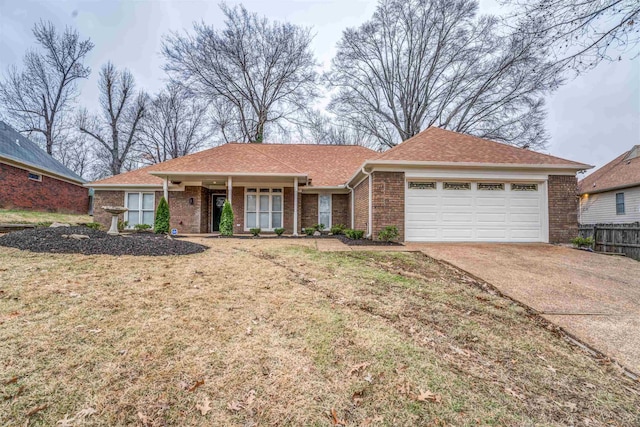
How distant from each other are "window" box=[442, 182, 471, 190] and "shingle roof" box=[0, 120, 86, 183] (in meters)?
19.0

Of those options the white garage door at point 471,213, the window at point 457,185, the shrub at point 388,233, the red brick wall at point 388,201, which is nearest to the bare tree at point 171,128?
the red brick wall at point 388,201

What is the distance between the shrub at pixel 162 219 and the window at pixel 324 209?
6.49m

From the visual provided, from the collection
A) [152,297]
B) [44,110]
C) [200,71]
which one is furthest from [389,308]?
[44,110]

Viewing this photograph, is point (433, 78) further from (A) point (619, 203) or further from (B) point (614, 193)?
(A) point (619, 203)

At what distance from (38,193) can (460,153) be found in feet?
69.0

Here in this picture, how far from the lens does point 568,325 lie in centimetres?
336

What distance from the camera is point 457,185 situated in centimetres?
936

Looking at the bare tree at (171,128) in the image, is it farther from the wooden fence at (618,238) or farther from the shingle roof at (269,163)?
the wooden fence at (618,238)

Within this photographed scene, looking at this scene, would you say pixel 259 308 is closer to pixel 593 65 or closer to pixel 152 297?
pixel 152 297

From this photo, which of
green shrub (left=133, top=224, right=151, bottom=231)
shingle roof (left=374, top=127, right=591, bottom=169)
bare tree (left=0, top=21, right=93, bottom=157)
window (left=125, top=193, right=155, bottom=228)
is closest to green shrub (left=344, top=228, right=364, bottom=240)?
shingle roof (left=374, top=127, right=591, bottom=169)

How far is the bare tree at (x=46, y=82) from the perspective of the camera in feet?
66.6

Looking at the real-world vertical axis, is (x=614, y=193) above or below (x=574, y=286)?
above

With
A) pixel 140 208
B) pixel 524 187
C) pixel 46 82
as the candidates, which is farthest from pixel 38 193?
pixel 524 187

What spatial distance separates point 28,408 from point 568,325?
16.8 ft
